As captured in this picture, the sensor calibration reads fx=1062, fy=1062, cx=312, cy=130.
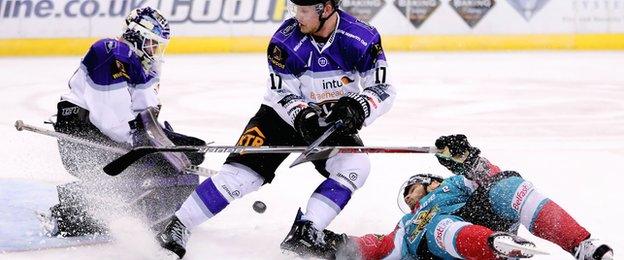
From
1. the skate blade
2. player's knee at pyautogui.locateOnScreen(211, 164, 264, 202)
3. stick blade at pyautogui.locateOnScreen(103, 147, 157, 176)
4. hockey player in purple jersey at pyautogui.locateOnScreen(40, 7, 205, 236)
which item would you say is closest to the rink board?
hockey player in purple jersey at pyautogui.locateOnScreen(40, 7, 205, 236)

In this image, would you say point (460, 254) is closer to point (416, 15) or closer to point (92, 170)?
point (92, 170)

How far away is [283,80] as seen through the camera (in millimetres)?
3586

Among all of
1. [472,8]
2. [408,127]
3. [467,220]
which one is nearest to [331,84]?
[467,220]

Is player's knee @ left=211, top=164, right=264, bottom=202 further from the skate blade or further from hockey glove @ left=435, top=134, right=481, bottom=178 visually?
the skate blade

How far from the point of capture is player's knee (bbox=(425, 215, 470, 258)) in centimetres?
299

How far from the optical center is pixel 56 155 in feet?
18.6

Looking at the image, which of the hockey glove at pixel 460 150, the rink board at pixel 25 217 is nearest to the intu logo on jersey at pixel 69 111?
the rink board at pixel 25 217

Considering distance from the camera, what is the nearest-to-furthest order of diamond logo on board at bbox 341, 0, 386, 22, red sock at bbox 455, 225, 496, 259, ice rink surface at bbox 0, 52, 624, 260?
red sock at bbox 455, 225, 496, 259, ice rink surface at bbox 0, 52, 624, 260, diamond logo on board at bbox 341, 0, 386, 22

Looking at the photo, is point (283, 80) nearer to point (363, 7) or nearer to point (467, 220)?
point (467, 220)

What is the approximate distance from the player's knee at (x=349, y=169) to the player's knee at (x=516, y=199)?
0.54m

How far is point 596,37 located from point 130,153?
8858mm

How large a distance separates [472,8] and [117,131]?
813cm

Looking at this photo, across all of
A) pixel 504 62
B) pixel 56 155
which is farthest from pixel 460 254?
pixel 504 62

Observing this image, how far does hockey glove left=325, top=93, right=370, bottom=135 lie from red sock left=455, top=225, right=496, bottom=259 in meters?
0.58
